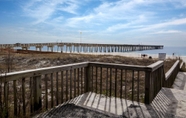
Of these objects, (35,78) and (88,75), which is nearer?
(35,78)

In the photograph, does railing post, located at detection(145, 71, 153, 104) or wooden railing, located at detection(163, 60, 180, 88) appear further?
wooden railing, located at detection(163, 60, 180, 88)

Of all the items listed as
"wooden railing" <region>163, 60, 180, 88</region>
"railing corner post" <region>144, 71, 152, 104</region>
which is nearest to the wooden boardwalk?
"railing corner post" <region>144, 71, 152, 104</region>

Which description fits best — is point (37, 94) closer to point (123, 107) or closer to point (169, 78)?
point (123, 107)

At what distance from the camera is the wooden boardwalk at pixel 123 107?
3.14 metres

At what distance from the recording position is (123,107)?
357cm

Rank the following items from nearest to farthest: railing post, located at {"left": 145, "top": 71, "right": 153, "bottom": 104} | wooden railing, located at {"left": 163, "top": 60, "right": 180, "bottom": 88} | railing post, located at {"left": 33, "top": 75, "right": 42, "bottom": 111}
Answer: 1. railing post, located at {"left": 33, "top": 75, "right": 42, "bottom": 111}
2. railing post, located at {"left": 145, "top": 71, "right": 153, "bottom": 104}
3. wooden railing, located at {"left": 163, "top": 60, "right": 180, "bottom": 88}

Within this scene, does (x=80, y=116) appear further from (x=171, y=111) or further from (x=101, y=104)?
(x=171, y=111)

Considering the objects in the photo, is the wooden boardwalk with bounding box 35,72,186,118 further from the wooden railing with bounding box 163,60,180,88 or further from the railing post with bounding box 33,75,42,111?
the wooden railing with bounding box 163,60,180,88

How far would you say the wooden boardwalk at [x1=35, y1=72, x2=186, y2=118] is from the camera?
10.3ft

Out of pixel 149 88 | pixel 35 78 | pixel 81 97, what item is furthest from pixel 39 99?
pixel 149 88

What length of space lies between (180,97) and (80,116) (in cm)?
278

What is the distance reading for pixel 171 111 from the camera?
3340 mm

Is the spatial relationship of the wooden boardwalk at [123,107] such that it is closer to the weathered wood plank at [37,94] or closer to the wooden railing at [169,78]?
the weathered wood plank at [37,94]

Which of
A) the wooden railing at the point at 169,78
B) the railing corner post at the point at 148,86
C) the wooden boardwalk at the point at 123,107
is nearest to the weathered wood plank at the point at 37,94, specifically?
the wooden boardwalk at the point at 123,107
